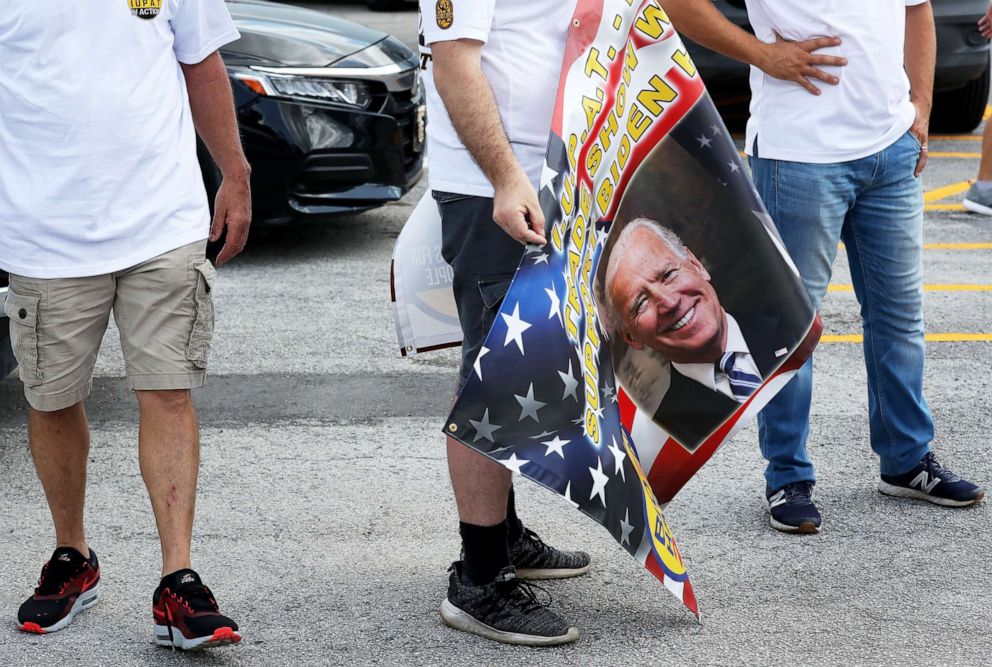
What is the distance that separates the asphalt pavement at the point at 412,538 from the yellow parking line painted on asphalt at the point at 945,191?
2.80m

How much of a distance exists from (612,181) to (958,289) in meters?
3.64

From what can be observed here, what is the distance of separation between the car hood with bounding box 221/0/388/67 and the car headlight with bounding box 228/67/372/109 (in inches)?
3.1

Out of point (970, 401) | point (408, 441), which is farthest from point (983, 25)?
point (408, 441)

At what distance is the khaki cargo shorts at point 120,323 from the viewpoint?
307cm

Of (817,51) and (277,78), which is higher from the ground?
(817,51)

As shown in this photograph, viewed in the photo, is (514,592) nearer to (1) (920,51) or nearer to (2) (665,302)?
(2) (665,302)

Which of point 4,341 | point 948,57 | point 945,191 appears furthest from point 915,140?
point 948,57

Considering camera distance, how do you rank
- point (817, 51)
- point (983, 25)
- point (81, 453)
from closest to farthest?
point (81, 453), point (817, 51), point (983, 25)

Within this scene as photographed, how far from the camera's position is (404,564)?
355cm

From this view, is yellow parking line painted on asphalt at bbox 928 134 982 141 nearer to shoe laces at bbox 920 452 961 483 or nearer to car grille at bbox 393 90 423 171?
car grille at bbox 393 90 423 171

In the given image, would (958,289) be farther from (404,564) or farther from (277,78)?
(404,564)

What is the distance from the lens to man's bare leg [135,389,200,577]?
3113 mm

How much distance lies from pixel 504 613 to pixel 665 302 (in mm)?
797

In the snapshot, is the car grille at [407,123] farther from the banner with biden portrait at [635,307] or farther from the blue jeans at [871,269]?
the banner with biden portrait at [635,307]
